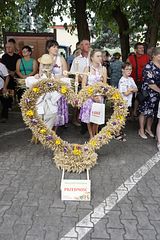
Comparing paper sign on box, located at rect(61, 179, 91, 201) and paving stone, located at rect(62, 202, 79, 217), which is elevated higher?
paper sign on box, located at rect(61, 179, 91, 201)

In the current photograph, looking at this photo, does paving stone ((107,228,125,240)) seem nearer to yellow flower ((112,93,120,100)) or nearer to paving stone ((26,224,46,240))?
paving stone ((26,224,46,240))

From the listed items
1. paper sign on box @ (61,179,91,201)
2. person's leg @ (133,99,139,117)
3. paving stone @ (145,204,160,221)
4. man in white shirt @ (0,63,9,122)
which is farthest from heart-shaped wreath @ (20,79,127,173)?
person's leg @ (133,99,139,117)

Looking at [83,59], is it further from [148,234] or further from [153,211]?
[148,234]

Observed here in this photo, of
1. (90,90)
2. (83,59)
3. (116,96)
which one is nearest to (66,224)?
(90,90)

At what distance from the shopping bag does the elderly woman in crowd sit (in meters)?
1.08

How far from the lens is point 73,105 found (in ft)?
16.9

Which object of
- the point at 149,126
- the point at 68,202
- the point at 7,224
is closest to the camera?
the point at 7,224

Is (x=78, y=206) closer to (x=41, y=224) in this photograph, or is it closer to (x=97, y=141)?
(x=41, y=224)

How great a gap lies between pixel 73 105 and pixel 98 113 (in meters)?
0.80

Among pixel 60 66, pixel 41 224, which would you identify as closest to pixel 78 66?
pixel 60 66

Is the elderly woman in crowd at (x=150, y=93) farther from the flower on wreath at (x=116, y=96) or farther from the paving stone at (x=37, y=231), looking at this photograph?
the paving stone at (x=37, y=231)

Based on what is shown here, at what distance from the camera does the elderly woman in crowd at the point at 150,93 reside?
6.22m

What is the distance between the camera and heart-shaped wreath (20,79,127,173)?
507 cm

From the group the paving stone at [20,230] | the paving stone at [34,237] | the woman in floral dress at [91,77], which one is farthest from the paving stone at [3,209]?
the woman in floral dress at [91,77]
